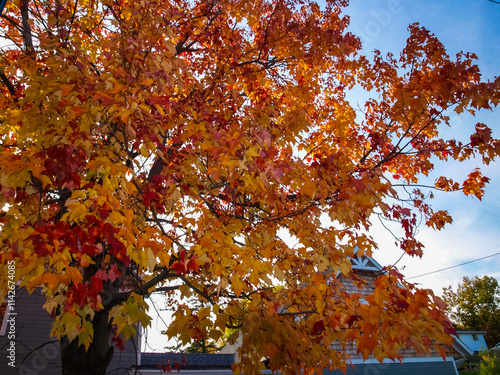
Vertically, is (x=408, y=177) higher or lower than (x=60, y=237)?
higher

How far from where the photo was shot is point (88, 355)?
5055 mm

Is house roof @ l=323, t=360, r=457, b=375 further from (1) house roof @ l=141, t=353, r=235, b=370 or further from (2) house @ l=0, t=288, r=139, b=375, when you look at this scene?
(2) house @ l=0, t=288, r=139, b=375

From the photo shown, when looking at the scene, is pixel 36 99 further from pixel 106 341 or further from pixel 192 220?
pixel 106 341

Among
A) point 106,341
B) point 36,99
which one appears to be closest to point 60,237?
point 36,99

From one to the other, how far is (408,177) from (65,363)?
8.73m

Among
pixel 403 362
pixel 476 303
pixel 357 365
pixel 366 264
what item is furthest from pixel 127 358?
pixel 476 303

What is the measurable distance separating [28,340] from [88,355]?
7048 millimetres

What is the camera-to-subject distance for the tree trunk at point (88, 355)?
4961mm

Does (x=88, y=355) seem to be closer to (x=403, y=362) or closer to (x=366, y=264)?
(x=366, y=264)

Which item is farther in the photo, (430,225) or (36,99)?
(430,225)

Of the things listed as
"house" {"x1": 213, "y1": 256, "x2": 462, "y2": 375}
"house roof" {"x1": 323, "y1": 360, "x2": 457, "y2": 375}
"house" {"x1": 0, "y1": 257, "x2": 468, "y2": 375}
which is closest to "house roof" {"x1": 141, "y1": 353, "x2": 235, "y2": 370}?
"house" {"x1": 0, "y1": 257, "x2": 468, "y2": 375}

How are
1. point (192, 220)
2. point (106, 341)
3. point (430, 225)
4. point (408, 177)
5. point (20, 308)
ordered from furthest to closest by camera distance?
1. point (20, 308)
2. point (408, 177)
3. point (430, 225)
4. point (106, 341)
5. point (192, 220)

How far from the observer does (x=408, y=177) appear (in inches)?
345

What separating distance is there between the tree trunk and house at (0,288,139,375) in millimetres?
4469
